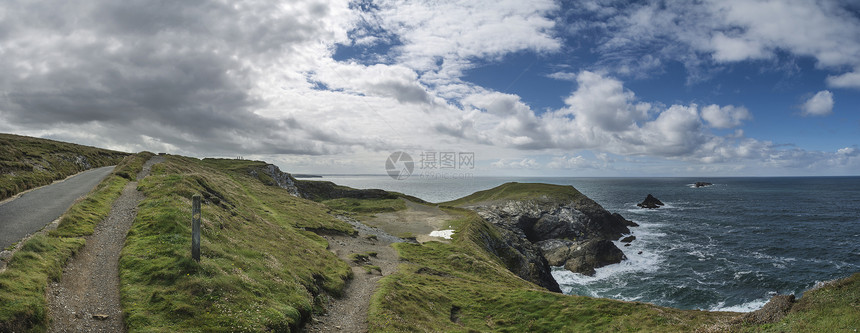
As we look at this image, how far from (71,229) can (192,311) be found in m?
14.1

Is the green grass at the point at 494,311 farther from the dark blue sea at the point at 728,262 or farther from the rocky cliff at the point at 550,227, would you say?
the dark blue sea at the point at 728,262

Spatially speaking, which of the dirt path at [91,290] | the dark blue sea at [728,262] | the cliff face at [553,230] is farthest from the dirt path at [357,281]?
the dark blue sea at [728,262]

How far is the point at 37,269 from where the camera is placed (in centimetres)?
1573

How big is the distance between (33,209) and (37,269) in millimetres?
17813

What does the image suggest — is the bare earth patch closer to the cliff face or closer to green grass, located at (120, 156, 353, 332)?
the cliff face

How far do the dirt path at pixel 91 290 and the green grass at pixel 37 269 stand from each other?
1.53 ft

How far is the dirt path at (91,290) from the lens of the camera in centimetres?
1405

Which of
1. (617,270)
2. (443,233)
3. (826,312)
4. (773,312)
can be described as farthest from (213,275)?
(617,270)

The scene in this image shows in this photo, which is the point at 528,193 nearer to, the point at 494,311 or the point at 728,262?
the point at 728,262

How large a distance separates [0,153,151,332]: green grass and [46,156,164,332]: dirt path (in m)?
0.47

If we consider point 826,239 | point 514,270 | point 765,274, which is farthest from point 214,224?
point 826,239

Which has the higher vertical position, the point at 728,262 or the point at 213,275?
the point at 213,275

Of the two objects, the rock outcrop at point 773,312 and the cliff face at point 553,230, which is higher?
the rock outcrop at point 773,312

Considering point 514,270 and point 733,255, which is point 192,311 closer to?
point 514,270
